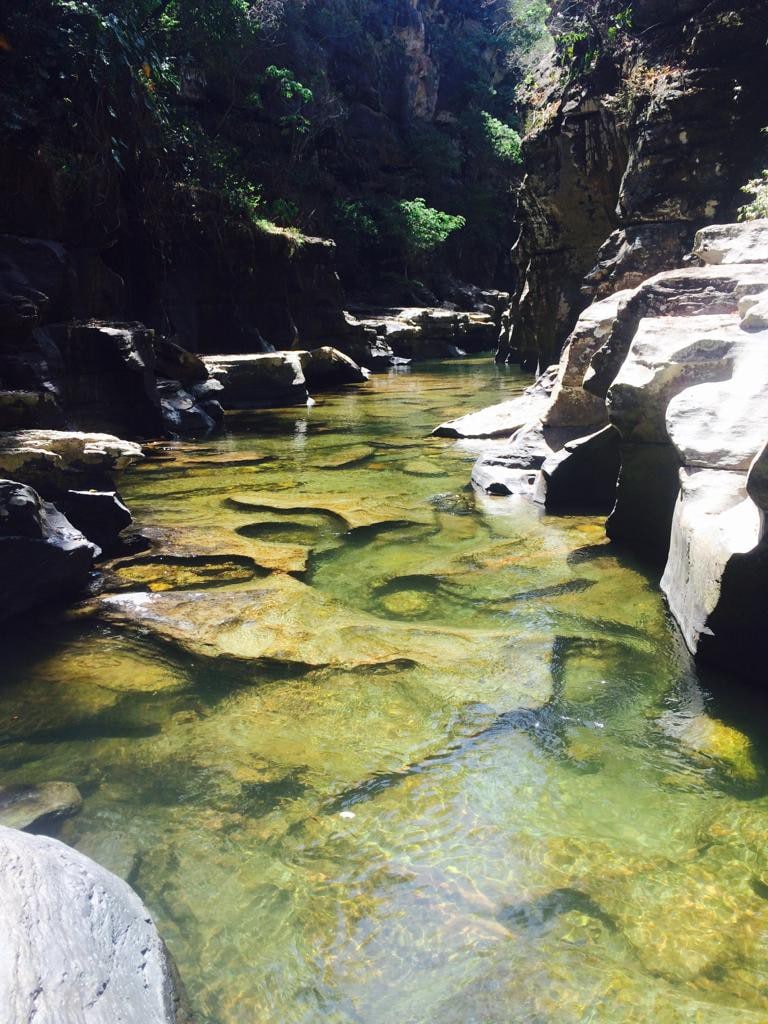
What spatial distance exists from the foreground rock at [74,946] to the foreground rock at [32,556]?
2.23 meters

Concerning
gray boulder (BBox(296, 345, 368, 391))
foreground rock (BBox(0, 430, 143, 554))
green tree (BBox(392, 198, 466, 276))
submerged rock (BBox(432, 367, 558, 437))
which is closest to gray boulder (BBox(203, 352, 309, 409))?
gray boulder (BBox(296, 345, 368, 391))

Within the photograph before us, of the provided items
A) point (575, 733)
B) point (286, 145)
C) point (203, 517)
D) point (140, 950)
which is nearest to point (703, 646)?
point (575, 733)

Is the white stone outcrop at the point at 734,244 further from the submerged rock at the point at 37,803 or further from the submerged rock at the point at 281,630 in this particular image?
the submerged rock at the point at 37,803

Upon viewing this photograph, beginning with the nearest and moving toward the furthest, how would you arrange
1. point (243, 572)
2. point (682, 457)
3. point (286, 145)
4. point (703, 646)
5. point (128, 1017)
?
point (128, 1017), point (703, 646), point (682, 457), point (243, 572), point (286, 145)

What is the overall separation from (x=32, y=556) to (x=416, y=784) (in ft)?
7.76

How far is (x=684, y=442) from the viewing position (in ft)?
11.3

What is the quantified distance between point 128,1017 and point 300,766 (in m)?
1.17

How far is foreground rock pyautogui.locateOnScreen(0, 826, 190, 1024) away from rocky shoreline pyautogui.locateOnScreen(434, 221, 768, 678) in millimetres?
2200

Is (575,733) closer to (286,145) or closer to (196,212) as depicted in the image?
(196,212)

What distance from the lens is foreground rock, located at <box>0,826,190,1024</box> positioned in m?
1.23

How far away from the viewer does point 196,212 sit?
14.3m

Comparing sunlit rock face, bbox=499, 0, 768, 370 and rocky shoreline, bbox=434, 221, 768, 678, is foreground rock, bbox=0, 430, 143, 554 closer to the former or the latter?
rocky shoreline, bbox=434, 221, 768, 678

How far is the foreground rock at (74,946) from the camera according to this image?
1.23 meters

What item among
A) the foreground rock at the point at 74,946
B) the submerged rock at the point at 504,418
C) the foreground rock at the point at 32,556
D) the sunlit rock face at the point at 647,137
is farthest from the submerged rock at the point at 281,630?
the sunlit rock face at the point at 647,137
